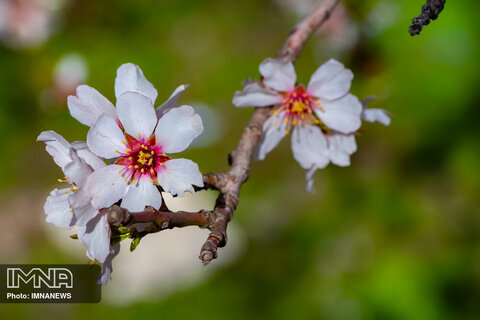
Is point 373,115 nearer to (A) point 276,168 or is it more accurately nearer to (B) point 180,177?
(B) point 180,177

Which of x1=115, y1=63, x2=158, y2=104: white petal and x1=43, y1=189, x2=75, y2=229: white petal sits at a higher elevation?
x1=115, y1=63, x2=158, y2=104: white petal

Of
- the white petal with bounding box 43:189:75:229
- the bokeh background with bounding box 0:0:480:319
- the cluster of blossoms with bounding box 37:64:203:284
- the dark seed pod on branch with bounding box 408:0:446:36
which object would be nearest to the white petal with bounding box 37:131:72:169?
the cluster of blossoms with bounding box 37:64:203:284

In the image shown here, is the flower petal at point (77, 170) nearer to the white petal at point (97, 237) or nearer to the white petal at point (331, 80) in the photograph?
the white petal at point (97, 237)

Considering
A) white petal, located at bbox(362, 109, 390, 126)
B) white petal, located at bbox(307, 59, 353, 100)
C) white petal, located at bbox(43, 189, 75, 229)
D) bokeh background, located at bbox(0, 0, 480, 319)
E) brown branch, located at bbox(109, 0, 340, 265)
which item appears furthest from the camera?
bokeh background, located at bbox(0, 0, 480, 319)

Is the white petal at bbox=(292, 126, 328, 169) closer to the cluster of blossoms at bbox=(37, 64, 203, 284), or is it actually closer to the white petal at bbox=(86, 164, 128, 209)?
the cluster of blossoms at bbox=(37, 64, 203, 284)

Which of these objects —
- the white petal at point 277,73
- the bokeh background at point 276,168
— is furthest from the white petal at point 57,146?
the bokeh background at point 276,168

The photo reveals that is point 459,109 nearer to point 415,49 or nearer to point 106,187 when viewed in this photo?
point 415,49

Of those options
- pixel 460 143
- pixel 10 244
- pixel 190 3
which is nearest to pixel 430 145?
pixel 460 143

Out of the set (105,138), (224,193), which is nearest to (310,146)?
(224,193)
